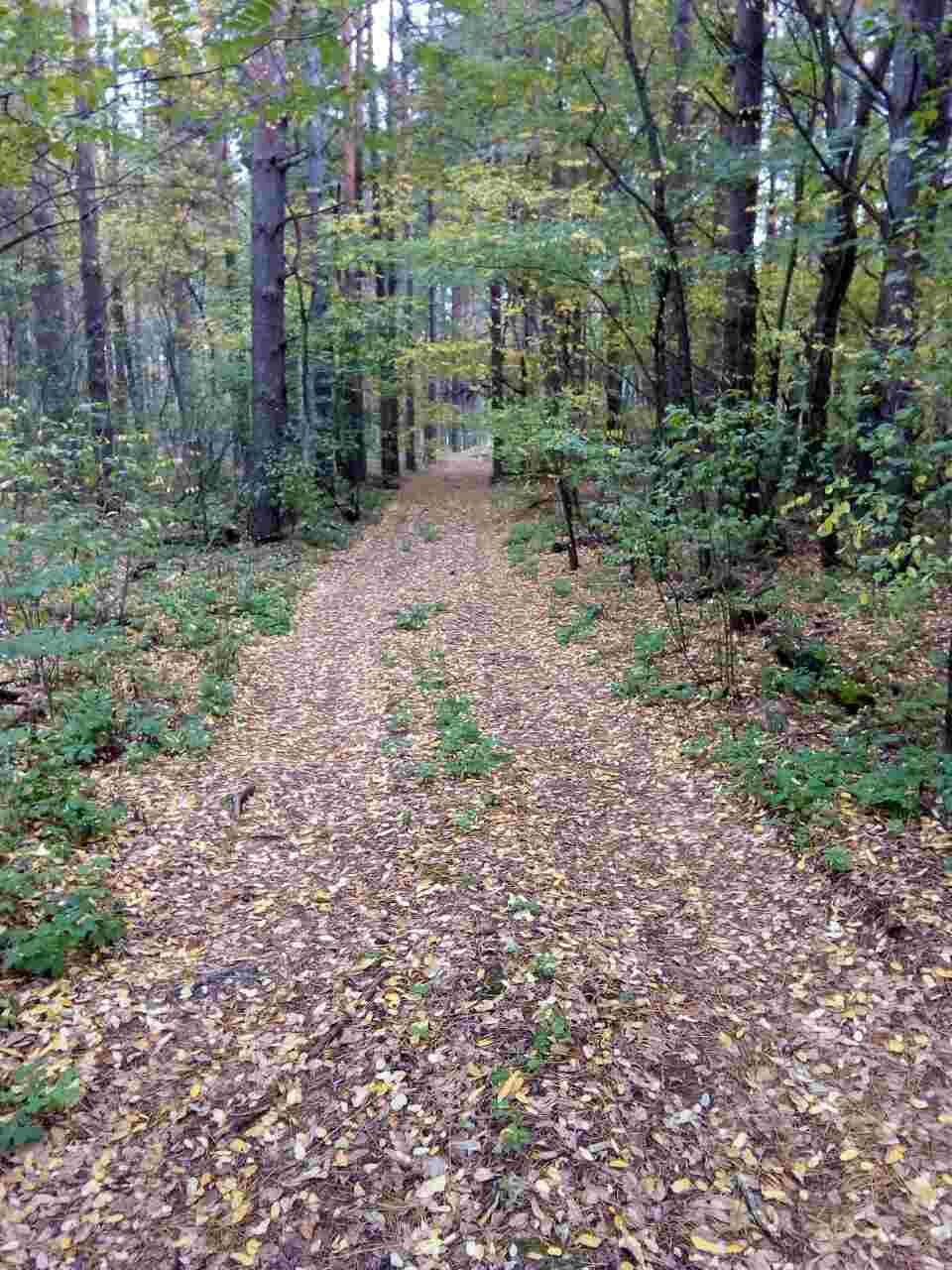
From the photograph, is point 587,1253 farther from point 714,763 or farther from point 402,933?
point 714,763

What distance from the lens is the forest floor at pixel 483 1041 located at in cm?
261

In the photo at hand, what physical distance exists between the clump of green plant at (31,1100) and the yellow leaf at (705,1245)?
233 centimetres

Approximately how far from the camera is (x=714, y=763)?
5.79m

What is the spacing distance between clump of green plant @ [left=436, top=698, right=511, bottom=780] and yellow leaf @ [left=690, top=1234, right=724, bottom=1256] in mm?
3395

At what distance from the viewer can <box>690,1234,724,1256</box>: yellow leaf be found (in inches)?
98.9

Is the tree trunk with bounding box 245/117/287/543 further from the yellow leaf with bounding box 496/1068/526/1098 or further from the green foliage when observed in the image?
the yellow leaf with bounding box 496/1068/526/1098

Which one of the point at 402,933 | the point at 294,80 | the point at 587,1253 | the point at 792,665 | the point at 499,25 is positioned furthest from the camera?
the point at 499,25

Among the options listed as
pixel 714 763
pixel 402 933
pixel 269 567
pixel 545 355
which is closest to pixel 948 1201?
pixel 402 933

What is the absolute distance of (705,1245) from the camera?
8.29 ft

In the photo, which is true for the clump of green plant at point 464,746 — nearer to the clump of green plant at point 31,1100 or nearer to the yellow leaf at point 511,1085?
the yellow leaf at point 511,1085

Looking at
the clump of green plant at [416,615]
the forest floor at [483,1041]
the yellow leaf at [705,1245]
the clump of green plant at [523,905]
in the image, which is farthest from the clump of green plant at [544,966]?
the clump of green plant at [416,615]

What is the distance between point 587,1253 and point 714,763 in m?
3.73

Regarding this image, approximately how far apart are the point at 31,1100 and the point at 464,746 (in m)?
3.66

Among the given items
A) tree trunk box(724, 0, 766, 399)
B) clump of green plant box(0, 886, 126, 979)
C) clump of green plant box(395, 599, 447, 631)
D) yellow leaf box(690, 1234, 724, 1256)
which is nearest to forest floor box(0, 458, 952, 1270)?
yellow leaf box(690, 1234, 724, 1256)
